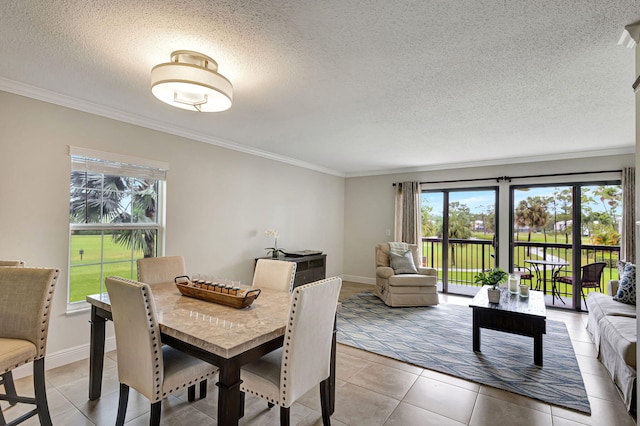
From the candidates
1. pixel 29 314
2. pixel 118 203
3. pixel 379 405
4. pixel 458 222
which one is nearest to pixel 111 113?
pixel 118 203

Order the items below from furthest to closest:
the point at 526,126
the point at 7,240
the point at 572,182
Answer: the point at 572,182 → the point at 526,126 → the point at 7,240

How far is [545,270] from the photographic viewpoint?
5.36m

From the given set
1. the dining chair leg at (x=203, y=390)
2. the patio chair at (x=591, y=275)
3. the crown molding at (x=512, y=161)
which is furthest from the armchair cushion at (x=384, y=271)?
the dining chair leg at (x=203, y=390)

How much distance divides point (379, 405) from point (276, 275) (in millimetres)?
1299

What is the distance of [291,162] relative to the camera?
5.69 m

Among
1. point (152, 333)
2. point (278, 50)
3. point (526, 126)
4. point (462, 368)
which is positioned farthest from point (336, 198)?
point (152, 333)

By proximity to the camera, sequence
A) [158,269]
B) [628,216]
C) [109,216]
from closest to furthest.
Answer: [158,269]
[109,216]
[628,216]

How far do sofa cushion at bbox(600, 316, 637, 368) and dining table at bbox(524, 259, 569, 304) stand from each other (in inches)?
85.5

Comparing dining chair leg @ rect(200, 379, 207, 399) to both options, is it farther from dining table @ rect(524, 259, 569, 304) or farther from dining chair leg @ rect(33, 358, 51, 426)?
dining table @ rect(524, 259, 569, 304)

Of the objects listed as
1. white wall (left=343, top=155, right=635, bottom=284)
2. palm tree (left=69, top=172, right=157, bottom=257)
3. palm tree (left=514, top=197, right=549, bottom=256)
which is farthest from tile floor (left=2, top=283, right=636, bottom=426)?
white wall (left=343, top=155, right=635, bottom=284)

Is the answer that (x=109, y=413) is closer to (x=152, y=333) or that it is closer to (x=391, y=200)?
(x=152, y=333)

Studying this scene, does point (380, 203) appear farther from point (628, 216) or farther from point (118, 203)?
point (118, 203)

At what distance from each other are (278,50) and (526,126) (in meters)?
3.09

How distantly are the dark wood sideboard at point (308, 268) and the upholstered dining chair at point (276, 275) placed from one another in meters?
2.04
